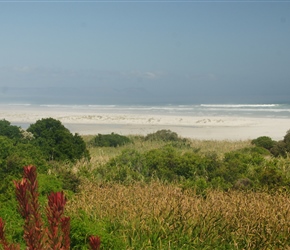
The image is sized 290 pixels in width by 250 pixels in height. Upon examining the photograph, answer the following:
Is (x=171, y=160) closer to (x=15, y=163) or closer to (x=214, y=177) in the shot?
(x=214, y=177)

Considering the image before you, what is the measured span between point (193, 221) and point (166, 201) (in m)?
0.78

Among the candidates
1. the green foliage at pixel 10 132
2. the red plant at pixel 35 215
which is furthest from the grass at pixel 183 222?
the green foliage at pixel 10 132

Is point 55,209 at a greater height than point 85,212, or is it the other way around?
point 55,209

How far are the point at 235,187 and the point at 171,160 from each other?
6.60ft

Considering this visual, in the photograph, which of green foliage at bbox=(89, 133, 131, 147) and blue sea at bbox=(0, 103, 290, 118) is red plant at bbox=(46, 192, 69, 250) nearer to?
green foliage at bbox=(89, 133, 131, 147)

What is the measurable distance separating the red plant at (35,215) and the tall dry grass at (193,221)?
3581 mm

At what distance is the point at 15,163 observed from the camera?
9359 mm

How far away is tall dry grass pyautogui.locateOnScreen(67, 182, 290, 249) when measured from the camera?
19.8 ft

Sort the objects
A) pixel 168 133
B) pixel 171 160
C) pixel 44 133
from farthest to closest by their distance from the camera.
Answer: pixel 168 133
pixel 44 133
pixel 171 160

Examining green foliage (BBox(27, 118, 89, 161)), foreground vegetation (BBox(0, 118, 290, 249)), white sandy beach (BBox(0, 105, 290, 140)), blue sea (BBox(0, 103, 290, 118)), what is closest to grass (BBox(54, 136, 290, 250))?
foreground vegetation (BBox(0, 118, 290, 249))

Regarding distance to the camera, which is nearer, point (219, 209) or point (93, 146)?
point (219, 209)

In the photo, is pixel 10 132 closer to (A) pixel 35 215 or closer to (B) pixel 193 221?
(B) pixel 193 221

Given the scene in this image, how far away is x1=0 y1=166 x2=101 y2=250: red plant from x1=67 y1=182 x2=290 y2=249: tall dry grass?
358 cm

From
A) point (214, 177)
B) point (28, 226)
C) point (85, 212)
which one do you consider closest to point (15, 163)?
point (85, 212)
